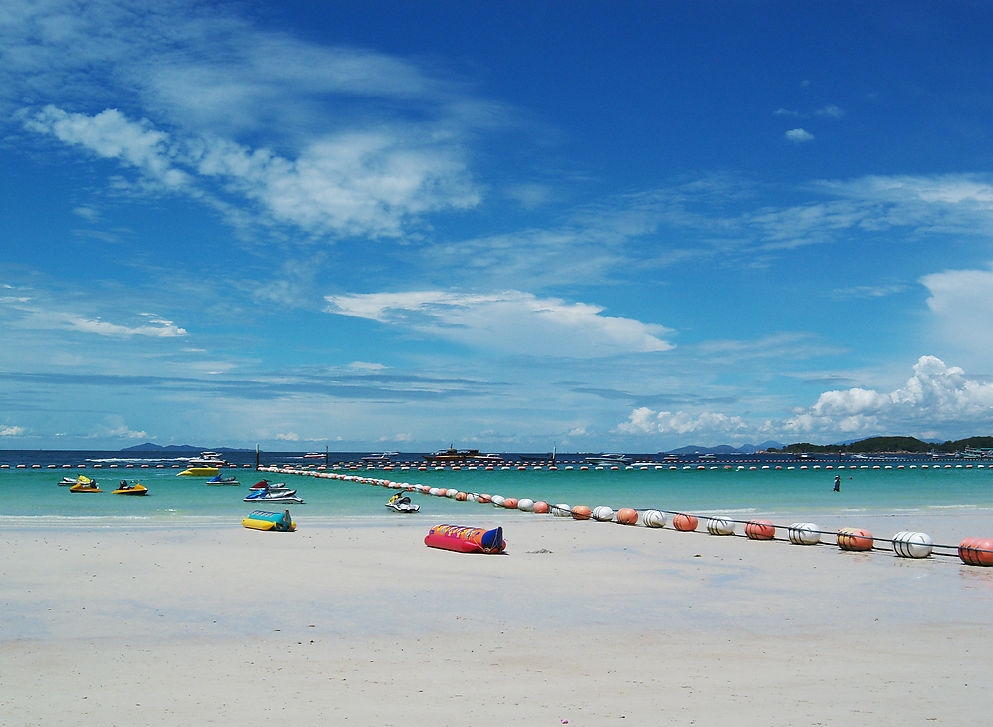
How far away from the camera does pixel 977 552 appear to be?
888 inches

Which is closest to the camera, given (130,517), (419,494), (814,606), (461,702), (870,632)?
(461,702)

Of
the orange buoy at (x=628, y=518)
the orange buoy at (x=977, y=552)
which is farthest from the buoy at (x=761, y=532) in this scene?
the orange buoy at (x=628, y=518)

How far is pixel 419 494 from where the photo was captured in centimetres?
6241

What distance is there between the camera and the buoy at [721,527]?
3119cm

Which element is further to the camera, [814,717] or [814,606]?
[814,606]

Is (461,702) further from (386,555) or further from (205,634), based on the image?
(386,555)

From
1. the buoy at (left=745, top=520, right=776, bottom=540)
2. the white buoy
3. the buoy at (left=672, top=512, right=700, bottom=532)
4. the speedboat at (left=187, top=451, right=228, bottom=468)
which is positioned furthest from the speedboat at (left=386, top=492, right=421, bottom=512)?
the speedboat at (left=187, top=451, right=228, bottom=468)

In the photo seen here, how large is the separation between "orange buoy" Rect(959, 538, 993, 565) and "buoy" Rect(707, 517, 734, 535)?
9.18 metres

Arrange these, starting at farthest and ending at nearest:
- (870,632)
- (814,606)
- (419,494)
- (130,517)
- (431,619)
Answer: (419,494)
(130,517)
(814,606)
(431,619)
(870,632)

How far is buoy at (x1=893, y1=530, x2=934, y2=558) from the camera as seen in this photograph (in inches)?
945

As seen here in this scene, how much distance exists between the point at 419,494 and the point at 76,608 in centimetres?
4670

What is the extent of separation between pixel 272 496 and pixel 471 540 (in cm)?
2903

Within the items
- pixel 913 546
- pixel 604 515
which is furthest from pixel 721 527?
pixel 913 546

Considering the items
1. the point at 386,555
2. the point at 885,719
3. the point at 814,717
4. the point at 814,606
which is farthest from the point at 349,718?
the point at 386,555
